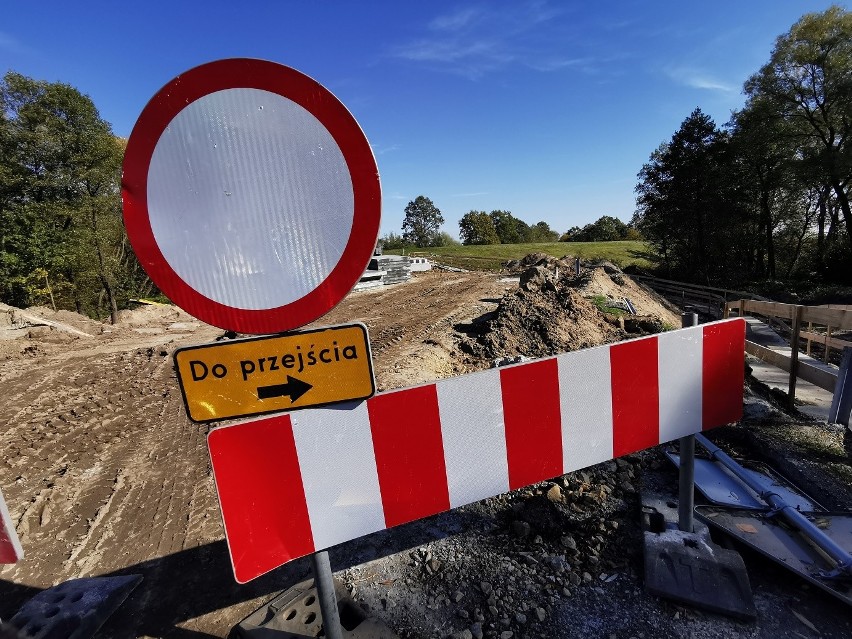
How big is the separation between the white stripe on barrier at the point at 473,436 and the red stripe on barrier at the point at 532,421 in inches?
1.5

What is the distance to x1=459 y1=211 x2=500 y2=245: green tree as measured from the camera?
71375mm

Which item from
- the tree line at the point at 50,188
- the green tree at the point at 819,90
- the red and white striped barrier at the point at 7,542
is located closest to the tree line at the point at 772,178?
the green tree at the point at 819,90

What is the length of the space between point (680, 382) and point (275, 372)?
5.79ft

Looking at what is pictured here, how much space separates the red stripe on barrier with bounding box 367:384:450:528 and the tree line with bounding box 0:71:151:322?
22905mm

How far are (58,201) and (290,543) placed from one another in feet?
82.1

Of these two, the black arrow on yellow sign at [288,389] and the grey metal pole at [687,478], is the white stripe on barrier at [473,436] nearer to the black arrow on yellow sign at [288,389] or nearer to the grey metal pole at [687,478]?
the black arrow on yellow sign at [288,389]

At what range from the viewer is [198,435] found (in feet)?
14.8

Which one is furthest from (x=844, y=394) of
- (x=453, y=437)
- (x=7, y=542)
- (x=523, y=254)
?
(x=523, y=254)

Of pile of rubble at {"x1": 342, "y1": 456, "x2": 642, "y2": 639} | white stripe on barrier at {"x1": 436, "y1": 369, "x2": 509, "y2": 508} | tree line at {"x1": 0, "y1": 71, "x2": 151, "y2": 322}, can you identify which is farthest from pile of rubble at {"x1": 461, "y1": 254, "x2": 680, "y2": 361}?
tree line at {"x1": 0, "y1": 71, "x2": 151, "y2": 322}

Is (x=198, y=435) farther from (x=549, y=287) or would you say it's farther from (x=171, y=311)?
(x=171, y=311)

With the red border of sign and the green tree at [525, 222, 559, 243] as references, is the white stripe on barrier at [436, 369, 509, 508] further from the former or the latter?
the green tree at [525, 222, 559, 243]

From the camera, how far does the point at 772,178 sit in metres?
23.3

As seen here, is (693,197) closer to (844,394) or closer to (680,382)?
(844,394)

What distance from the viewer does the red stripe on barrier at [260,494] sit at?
1.21 m
